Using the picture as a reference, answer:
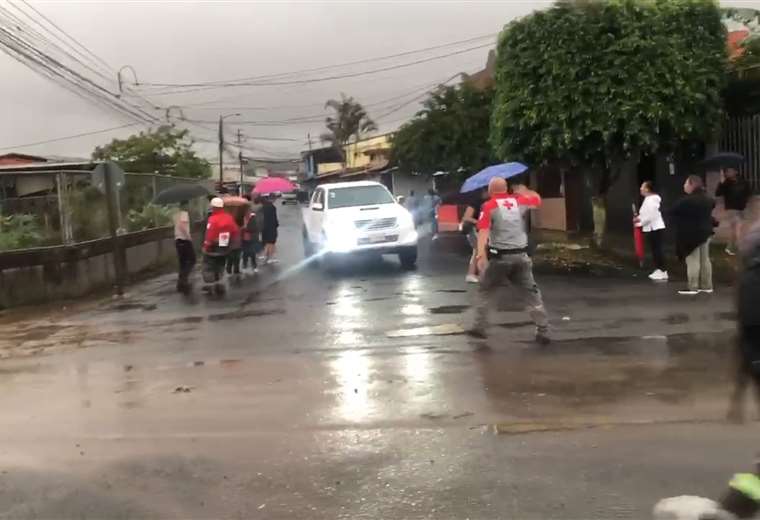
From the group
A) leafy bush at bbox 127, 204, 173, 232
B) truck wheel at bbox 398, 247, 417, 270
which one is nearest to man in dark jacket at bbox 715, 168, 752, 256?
truck wheel at bbox 398, 247, 417, 270

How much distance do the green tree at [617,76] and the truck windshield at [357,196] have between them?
3.13m

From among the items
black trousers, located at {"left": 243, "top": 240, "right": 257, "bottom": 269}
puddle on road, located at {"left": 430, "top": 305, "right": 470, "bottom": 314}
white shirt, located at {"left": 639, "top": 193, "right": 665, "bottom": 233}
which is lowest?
puddle on road, located at {"left": 430, "top": 305, "right": 470, "bottom": 314}

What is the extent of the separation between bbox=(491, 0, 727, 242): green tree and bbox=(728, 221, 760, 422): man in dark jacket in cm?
1159

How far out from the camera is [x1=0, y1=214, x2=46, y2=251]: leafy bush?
45.9 feet

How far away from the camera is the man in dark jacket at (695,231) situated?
1068 centimetres

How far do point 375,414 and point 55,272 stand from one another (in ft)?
33.5

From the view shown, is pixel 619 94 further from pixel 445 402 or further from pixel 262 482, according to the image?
pixel 262 482

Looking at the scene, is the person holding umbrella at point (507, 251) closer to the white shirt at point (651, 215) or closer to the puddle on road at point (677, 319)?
the puddle on road at point (677, 319)

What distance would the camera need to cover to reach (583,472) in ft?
15.7

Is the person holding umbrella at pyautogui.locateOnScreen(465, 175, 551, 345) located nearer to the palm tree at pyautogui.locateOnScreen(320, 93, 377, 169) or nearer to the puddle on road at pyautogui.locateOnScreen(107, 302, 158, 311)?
the puddle on road at pyautogui.locateOnScreen(107, 302, 158, 311)

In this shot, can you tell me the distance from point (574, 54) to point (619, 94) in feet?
3.75

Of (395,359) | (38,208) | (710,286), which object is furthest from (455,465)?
(38,208)

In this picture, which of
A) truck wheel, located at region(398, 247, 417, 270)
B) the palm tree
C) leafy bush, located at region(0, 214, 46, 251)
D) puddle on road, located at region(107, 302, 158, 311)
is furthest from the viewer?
the palm tree

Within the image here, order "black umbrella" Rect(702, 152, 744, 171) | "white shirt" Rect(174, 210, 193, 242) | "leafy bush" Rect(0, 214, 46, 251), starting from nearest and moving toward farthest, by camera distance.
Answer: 1. "leafy bush" Rect(0, 214, 46, 251)
2. "black umbrella" Rect(702, 152, 744, 171)
3. "white shirt" Rect(174, 210, 193, 242)
